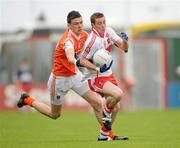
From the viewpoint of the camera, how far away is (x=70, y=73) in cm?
1712

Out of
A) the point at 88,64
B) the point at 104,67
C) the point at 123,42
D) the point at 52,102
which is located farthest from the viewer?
the point at 52,102

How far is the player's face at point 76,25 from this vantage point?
16562 millimetres

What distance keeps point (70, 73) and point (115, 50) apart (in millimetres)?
20961

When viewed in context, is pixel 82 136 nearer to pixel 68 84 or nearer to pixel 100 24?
pixel 68 84

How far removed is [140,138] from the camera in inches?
685

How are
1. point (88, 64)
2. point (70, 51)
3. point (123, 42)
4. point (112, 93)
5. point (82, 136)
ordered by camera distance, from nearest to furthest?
point (70, 51)
point (112, 93)
point (88, 64)
point (123, 42)
point (82, 136)

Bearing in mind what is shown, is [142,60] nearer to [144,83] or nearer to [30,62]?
[144,83]

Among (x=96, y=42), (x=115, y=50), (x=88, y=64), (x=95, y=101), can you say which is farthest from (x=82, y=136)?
(x=115, y=50)

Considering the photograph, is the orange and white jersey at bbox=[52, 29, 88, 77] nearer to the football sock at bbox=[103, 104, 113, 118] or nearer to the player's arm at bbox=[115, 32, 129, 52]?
the player's arm at bbox=[115, 32, 129, 52]

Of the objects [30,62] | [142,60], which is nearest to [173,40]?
[142,60]

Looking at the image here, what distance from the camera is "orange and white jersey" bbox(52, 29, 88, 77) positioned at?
16.6 meters

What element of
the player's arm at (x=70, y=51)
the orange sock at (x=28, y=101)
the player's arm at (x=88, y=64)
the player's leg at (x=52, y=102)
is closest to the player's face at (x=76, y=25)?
the player's arm at (x=70, y=51)

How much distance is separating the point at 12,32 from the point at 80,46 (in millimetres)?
22088

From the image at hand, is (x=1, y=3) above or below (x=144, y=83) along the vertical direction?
above
